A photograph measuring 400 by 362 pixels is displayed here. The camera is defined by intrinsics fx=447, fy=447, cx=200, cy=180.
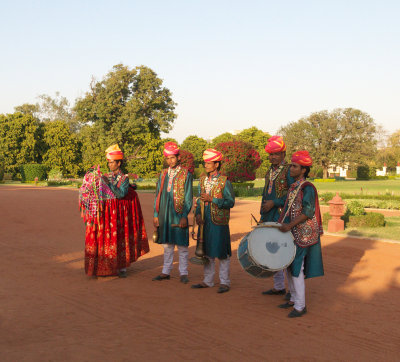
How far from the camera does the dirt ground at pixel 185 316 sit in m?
3.84

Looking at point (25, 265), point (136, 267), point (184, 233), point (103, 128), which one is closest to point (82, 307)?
point (184, 233)

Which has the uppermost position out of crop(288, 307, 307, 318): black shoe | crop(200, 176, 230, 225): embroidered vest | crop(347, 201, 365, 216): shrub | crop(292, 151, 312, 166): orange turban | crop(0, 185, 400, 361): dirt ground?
crop(292, 151, 312, 166): orange turban

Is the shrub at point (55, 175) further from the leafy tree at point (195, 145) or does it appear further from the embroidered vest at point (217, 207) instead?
the embroidered vest at point (217, 207)

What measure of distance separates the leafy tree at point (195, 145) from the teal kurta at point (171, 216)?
72.2 metres

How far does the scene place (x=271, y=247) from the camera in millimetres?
4754

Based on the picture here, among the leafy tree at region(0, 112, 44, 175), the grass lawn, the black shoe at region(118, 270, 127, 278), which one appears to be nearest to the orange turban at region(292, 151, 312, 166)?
the black shoe at region(118, 270, 127, 278)

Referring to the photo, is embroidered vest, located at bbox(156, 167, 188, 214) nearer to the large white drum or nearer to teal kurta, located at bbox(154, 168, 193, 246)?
teal kurta, located at bbox(154, 168, 193, 246)

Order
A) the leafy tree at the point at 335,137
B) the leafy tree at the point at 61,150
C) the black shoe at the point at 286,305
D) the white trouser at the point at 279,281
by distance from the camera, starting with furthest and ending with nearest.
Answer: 1. the leafy tree at the point at 335,137
2. the leafy tree at the point at 61,150
3. the white trouser at the point at 279,281
4. the black shoe at the point at 286,305

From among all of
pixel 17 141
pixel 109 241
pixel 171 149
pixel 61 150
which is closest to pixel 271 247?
pixel 171 149

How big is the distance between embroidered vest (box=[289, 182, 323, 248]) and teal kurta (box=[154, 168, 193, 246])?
5.78 ft

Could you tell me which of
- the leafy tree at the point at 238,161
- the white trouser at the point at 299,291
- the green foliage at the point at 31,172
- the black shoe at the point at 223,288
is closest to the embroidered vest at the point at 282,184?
the white trouser at the point at 299,291

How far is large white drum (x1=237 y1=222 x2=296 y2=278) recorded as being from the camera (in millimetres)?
4688

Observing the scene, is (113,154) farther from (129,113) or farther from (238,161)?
(129,113)

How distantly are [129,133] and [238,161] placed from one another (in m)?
17.3
